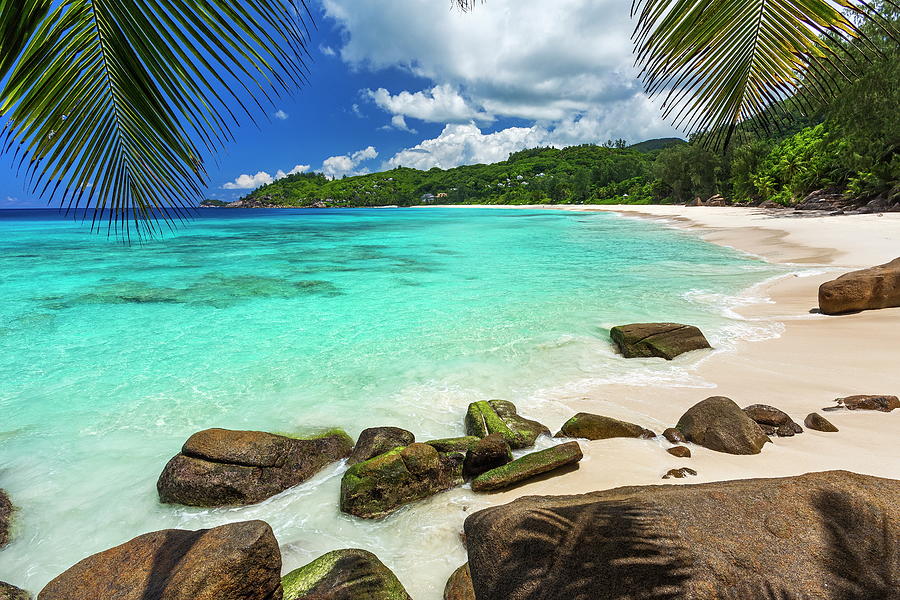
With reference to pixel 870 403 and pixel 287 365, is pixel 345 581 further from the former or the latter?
pixel 287 365

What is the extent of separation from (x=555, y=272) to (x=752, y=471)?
13.4 metres

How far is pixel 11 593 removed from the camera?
3125 mm

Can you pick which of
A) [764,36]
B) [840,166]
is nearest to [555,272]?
[764,36]

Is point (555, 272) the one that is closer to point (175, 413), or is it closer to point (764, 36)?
point (175, 413)

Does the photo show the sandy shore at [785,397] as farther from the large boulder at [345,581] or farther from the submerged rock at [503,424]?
the large boulder at [345,581]

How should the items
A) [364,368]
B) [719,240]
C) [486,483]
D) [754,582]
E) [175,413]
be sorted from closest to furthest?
[754,582] < [486,483] < [175,413] < [364,368] < [719,240]

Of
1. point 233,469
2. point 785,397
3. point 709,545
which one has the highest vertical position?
point 709,545

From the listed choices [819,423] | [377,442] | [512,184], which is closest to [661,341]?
[819,423]

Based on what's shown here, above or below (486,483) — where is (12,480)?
below

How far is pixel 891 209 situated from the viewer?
26688mm

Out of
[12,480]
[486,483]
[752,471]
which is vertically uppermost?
[752,471]

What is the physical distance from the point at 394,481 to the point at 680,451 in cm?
292

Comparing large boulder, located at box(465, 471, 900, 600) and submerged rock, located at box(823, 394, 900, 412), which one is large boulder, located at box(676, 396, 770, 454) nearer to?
submerged rock, located at box(823, 394, 900, 412)

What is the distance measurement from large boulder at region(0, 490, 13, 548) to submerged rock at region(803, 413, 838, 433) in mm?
8136
